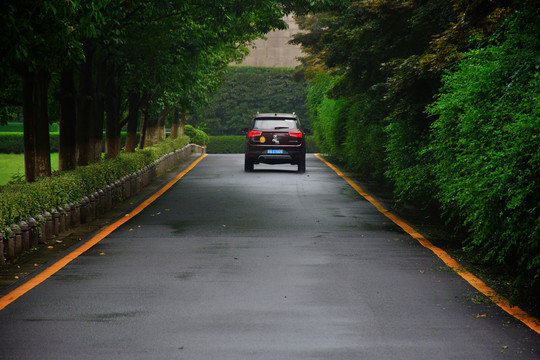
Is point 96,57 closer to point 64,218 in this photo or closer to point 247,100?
point 64,218

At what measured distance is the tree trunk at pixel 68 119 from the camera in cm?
1680

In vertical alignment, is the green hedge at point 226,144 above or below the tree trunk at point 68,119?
below

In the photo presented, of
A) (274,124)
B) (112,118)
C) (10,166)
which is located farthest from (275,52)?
(112,118)

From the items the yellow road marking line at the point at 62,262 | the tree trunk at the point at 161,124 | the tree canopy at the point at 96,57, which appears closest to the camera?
the yellow road marking line at the point at 62,262

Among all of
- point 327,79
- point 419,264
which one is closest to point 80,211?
point 419,264

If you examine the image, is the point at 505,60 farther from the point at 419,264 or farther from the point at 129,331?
the point at 129,331

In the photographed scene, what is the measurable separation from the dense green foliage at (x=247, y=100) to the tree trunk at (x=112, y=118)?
36059 millimetres

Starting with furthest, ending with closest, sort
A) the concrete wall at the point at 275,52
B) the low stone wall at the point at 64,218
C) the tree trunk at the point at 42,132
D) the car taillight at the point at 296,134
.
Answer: the concrete wall at the point at 275,52 < the car taillight at the point at 296,134 < the tree trunk at the point at 42,132 < the low stone wall at the point at 64,218

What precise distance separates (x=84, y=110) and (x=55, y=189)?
6.68 metres

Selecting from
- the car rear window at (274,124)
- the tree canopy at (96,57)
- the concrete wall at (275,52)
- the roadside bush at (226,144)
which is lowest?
the roadside bush at (226,144)

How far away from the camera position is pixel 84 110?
18.3 metres

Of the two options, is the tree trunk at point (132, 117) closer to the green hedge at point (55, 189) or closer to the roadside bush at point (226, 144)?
the green hedge at point (55, 189)

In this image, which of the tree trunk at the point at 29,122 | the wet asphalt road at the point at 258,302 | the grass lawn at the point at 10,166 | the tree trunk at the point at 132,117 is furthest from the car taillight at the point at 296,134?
the wet asphalt road at the point at 258,302

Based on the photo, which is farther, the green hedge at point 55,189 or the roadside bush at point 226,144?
the roadside bush at point 226,144
